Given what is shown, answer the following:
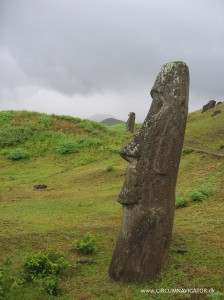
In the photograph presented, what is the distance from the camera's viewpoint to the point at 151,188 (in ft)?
35.2

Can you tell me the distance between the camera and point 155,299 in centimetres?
985

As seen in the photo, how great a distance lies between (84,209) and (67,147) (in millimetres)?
16528

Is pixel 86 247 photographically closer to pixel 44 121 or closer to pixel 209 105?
pixel 44 121

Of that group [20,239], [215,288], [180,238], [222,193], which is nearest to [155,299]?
[215,288]

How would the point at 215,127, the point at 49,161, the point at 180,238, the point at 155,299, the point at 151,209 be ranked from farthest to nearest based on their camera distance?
1. the point at 215,127
2. the point at 49,161
3. the point at 180,238
4. the point at 151,209
5. the point at 155,299

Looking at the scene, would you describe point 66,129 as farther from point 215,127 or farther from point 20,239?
point 20,239

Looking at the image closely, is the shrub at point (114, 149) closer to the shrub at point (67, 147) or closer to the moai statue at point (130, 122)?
the shrub at point (67, 147)

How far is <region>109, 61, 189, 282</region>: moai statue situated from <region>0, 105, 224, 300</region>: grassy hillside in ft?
1.71

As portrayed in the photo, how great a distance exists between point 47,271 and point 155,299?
10.5ft

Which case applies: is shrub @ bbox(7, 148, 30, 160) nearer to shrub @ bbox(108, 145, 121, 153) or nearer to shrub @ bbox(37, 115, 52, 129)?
shrub @ bbox(37, 115, 52, 129)

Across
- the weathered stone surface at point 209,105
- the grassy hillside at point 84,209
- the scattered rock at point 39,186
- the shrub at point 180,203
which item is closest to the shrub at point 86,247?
the grassy hillside at point 84,209

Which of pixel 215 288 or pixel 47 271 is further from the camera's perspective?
pixel 47 271

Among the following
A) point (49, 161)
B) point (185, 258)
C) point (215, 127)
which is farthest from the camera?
point (215, 127)

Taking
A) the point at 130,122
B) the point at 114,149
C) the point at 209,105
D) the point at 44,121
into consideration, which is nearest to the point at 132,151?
the point at 114,149
